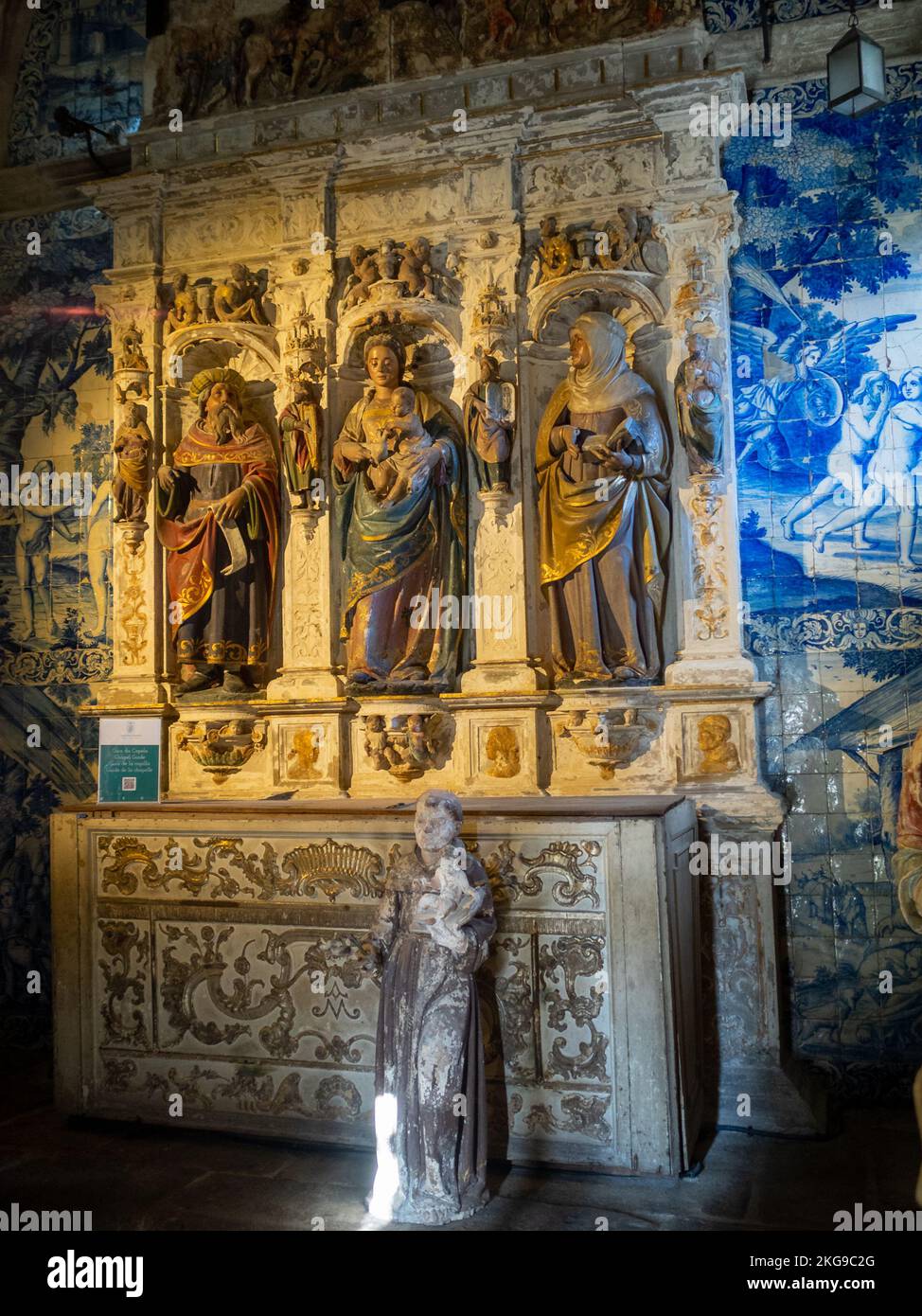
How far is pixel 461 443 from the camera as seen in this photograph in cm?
642

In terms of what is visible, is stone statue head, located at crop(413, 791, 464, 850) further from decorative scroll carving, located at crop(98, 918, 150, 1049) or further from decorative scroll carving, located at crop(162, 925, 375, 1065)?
decorative scroll carving, located at crop(98, 918, 150, 1049)

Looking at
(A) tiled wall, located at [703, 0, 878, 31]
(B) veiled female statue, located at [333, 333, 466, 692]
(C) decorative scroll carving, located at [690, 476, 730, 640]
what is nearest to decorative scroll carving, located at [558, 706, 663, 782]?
(C) decorative scroll carving, located at [690, 476, 730, 640]

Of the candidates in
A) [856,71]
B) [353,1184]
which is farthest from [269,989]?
[856,71]

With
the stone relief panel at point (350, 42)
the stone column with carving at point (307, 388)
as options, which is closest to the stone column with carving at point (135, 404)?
the stone relief panel at point (350, 42)

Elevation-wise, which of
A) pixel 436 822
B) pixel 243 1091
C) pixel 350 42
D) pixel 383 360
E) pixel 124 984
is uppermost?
pixel 350 42

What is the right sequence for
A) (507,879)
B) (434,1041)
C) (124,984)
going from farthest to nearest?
(124,984)
(507,879)
(434,1041)

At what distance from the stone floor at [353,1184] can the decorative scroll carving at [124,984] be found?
1.36ft

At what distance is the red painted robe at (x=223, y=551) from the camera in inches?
260

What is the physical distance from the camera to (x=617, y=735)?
5.93 m

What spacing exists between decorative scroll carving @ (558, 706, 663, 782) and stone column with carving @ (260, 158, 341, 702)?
1.48 metres

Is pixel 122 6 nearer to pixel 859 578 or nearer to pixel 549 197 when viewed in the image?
pixel 549 197

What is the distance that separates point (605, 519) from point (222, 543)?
2263 mm

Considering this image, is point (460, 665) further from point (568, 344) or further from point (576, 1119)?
point (576, 1119)
